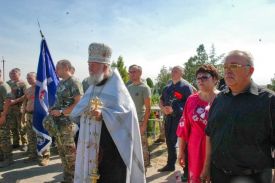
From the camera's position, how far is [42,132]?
24.1ft

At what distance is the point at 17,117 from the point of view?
33.1ft

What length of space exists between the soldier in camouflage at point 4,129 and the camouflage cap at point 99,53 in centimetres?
454

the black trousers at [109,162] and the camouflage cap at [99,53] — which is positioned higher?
the camouflage cap at [99,53]

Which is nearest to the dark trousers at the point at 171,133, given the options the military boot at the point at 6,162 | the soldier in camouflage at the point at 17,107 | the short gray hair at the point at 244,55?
the military boot at the point at 6,162

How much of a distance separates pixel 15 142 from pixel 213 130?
8303mm

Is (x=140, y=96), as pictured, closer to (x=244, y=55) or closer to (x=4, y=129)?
(x=4, y=129)

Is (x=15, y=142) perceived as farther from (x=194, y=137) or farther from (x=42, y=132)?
(x=194, y=137)

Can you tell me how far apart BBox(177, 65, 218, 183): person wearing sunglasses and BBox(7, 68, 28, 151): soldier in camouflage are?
6562 millimetres

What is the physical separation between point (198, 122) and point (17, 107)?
286 inches

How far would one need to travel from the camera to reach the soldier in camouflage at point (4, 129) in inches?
302

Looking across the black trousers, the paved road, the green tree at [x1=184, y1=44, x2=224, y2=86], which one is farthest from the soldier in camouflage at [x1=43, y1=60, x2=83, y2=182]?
the green tree at [x1=184, y1=44, x2=224, y2=86]

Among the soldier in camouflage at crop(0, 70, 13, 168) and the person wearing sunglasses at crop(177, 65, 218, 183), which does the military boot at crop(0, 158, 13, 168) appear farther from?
the person wearing sunglasses at crop(177, 65, 218, 183)

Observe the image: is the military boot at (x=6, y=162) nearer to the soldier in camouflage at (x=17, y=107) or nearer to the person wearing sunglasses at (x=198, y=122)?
the soldier in camouflage at (x=17, y=107)

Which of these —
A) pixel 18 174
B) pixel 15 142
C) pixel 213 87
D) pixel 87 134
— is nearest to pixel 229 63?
pixel 213 87
